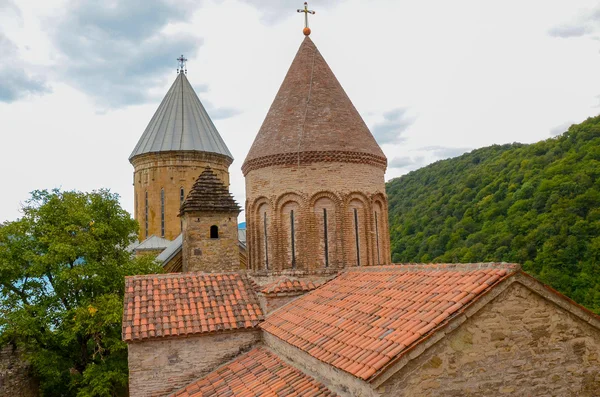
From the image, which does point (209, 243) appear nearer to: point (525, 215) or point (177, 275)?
point (177, 275)

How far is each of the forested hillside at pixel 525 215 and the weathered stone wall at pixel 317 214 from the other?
14.1 metres

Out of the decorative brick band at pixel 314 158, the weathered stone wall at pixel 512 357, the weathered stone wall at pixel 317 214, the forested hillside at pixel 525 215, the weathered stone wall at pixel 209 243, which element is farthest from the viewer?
the forested hillside at pixel 525 215

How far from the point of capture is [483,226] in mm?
30656

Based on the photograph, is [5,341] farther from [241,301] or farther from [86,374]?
[241,301]

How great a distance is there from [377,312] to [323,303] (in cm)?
→ 200

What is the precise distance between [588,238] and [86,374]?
22.8 m

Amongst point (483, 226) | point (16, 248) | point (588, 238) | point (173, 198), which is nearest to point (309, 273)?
point (16, 248)

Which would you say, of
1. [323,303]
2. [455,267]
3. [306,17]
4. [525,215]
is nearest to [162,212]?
[306,17]

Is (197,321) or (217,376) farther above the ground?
(197,321)

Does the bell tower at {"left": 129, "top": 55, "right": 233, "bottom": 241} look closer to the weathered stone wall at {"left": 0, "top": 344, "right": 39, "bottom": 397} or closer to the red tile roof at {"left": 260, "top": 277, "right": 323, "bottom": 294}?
the weathered stone wall at {"left": 0, "top": 344, "right": 39, "bottom": 397}

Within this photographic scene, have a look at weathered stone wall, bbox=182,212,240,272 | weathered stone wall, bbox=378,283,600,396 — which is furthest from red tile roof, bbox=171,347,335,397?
weathered stone wall, bbox=182,212,240,272

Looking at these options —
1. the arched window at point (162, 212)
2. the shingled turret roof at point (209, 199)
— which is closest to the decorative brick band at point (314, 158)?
the shingled turret roof at point (209, 199)

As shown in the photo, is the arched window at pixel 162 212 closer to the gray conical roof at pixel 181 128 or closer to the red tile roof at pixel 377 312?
the gray conical roof at pixel 181 128

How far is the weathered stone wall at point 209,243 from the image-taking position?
50.6ft
